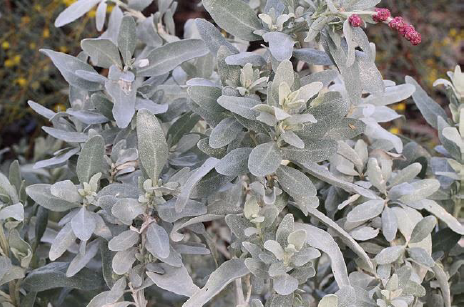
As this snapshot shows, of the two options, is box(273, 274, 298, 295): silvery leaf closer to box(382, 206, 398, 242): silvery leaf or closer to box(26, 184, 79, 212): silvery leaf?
box(382, 206, 398, 242): silvery leaf

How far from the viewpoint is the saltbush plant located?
0.92 meters

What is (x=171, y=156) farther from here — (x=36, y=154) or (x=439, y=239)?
(x=36, y=154)

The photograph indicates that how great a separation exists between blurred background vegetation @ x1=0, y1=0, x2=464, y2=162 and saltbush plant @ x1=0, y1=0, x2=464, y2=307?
3.37 feet

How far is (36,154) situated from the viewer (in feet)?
5.73

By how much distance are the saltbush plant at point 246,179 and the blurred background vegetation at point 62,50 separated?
3.37 ft

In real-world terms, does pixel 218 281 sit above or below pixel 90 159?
below

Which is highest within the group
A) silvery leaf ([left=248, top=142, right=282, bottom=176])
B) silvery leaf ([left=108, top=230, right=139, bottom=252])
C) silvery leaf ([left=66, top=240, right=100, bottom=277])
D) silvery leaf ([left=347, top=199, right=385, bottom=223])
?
silvery leaf ([left=248, top=142, right=282, bottom=176])

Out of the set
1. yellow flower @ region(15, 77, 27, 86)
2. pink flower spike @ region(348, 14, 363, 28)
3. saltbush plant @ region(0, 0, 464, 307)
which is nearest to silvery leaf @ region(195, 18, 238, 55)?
saltbush plant @ region(0, 0, 464, 307)

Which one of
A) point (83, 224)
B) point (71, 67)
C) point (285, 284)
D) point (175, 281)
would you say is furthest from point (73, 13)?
point (285, 284)

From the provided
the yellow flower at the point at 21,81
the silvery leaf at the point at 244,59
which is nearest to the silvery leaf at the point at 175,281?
the silvery leaf at the point at 244,59

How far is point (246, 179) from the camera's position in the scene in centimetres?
125

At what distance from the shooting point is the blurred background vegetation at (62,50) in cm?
251

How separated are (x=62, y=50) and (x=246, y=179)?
1441mm

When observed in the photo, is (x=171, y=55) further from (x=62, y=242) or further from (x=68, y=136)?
(x=62, y=242)
